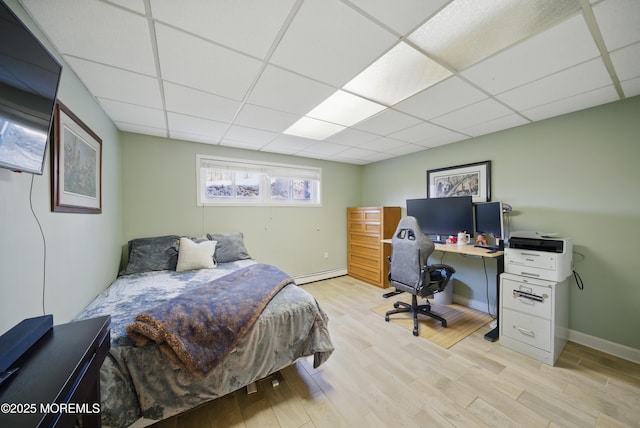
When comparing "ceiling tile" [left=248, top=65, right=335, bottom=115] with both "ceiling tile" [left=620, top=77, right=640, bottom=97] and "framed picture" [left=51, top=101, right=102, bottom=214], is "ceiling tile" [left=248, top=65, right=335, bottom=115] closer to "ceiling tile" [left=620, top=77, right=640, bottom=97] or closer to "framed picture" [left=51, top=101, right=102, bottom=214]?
"framed picture" [left=51, top=101, right=102, bottom=214]

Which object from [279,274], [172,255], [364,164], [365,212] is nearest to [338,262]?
[365,212]

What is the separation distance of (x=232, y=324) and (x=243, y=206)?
7.93ft

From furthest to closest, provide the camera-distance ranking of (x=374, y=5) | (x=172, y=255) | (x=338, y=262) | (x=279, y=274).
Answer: (x=338, y=262) → (x=172, y=255) → (x=279, y=274) → (x=374, y=5)

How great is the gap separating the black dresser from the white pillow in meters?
1.60

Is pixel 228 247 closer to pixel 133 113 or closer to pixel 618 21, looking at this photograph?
pixel 133 113

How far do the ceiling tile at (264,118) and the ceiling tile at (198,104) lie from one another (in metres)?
0.10

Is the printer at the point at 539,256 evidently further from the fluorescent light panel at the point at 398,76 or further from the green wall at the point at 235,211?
the green wall at the point at 235,211

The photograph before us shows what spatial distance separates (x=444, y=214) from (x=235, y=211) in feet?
10.2

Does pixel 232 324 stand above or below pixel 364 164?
below

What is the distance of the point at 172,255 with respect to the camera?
8.93 ft

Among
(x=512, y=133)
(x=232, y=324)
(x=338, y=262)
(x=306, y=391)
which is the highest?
(x=512, y=133)

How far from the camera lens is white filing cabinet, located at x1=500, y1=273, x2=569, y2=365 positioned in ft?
6.46

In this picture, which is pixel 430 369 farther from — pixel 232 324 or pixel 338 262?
pixel 338 262

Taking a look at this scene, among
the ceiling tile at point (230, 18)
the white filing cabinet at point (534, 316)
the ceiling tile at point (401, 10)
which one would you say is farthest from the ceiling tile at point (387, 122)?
the white filing cabinet at point (534, 316)
